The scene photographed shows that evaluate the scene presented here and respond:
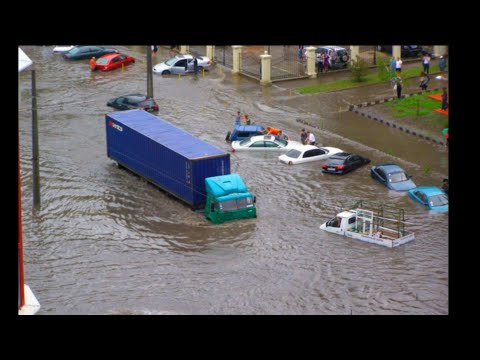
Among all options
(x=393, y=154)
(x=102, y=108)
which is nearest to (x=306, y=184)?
(x=393, y=154)

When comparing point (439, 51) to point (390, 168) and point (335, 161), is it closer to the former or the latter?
point (335, 161)

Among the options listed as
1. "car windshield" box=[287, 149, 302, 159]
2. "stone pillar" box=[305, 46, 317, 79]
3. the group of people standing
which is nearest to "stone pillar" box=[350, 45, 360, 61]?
"stone pillar" box=[305, 46, 317, 79]

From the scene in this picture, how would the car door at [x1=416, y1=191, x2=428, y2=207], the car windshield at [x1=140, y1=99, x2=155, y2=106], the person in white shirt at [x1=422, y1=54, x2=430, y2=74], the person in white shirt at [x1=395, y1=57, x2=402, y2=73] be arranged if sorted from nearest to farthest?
the car door at [x1=416, y1=191, x2=428, y2=207]
the car windshield at [x1=140, y1=99, x2=155, y2=106]
the person in white shirt at [x1=422, y1=54, x2=430, y2=74]
the person in white shirt at [x1=395, y1=57, x2=402, y2=73]

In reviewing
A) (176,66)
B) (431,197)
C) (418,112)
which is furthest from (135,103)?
(431,197)

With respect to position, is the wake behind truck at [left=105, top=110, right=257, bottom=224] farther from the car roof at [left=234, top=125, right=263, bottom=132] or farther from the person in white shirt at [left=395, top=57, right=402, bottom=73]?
the person in white shirt at [left=395, top=57, right=402, bottom=73]

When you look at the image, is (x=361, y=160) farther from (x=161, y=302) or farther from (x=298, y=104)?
(x=161, y=302)

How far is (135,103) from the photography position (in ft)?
177

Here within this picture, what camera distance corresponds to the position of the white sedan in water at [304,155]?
44.8m

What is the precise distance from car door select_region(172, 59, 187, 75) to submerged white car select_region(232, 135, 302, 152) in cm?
1683

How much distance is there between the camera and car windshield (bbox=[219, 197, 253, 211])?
123 feet

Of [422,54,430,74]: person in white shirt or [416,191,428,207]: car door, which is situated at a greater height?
[422,54,430,74]: person in white shirt

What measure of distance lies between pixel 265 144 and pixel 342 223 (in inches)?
458

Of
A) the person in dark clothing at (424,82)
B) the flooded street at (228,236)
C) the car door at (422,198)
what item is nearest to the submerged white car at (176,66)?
the flooded street at (228,236)

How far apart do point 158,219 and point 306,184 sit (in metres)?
7.75
